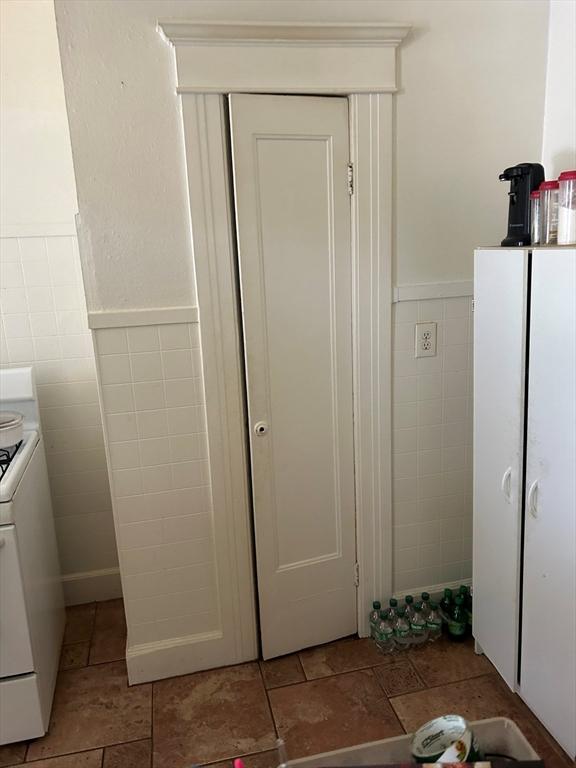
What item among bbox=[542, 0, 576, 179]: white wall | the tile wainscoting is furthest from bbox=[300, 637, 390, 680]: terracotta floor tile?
bbox=[542, 0, 576, 179]: white wall

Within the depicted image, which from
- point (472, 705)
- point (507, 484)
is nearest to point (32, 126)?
point (507, 484)

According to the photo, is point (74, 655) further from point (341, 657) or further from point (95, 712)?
point (341, 657)

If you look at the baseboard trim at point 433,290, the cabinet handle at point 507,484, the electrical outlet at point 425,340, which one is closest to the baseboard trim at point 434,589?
the cabinet handle at point 507,484

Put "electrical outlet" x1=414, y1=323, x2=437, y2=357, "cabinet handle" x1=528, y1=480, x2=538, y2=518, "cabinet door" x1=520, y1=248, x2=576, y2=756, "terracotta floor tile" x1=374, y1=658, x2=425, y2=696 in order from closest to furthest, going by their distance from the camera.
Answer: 1. "cabinet door" x1=520, y1=248, x2=576, y2=756
2. "cabinet handle" x1=528, y1=480, x2=538, y2=518
3. "terracotta floor tile" x1=374, y1=658, x2=425, y2=696
4. "electrical outlet" x1=414, y1=323, x2=437, y2=357

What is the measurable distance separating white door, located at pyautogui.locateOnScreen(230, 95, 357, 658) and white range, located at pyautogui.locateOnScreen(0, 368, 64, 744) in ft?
2.60

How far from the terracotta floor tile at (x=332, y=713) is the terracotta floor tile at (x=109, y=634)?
Result: 69 cm

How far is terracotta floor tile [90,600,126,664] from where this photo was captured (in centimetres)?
250

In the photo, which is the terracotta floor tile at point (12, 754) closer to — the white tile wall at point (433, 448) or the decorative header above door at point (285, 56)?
the white tile wall at point (433, 448)

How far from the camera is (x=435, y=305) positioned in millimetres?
2383

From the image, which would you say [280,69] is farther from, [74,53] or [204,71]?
[74,53]

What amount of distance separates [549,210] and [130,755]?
2183mm

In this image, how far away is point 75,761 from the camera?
6.59 feet

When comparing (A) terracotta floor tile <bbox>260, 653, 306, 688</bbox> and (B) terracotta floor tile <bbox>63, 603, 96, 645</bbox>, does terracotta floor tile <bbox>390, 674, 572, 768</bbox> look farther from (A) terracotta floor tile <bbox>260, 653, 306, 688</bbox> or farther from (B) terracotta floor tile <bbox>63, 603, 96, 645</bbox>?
(B) terracotta floor tile <bbox>63, 603, 96, 645</bbox>

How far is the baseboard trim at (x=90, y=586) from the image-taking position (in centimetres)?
284
